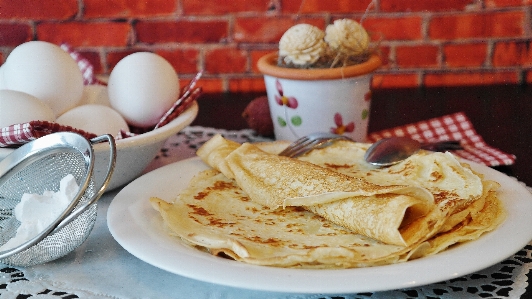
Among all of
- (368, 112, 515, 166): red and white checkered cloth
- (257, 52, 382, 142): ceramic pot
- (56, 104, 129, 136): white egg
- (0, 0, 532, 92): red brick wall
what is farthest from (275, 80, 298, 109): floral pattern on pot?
(0, 0, 532, 92): red brick wall

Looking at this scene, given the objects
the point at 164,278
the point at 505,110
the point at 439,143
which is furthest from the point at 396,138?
the point at 505,110

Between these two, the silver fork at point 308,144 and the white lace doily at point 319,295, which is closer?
the white lace doily at point 319,295

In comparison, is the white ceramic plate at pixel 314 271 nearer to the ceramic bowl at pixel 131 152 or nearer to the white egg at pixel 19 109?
the ceramic bowl at pixel 131 152

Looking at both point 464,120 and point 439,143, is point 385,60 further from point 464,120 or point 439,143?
point 439,143

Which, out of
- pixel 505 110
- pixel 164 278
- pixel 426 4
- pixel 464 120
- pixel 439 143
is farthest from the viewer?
pixel 426 4

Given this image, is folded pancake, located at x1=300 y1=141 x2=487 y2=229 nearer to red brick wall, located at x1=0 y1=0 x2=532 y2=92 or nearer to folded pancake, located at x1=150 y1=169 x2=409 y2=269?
folded pancake, located at x1=150 y1=169 x2=409 y2=269

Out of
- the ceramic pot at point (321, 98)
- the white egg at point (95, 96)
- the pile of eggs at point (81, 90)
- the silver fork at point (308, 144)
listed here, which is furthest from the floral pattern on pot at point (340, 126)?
the white egg at point (95, 96)

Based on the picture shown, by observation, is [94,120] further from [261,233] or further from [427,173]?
[427,173]
